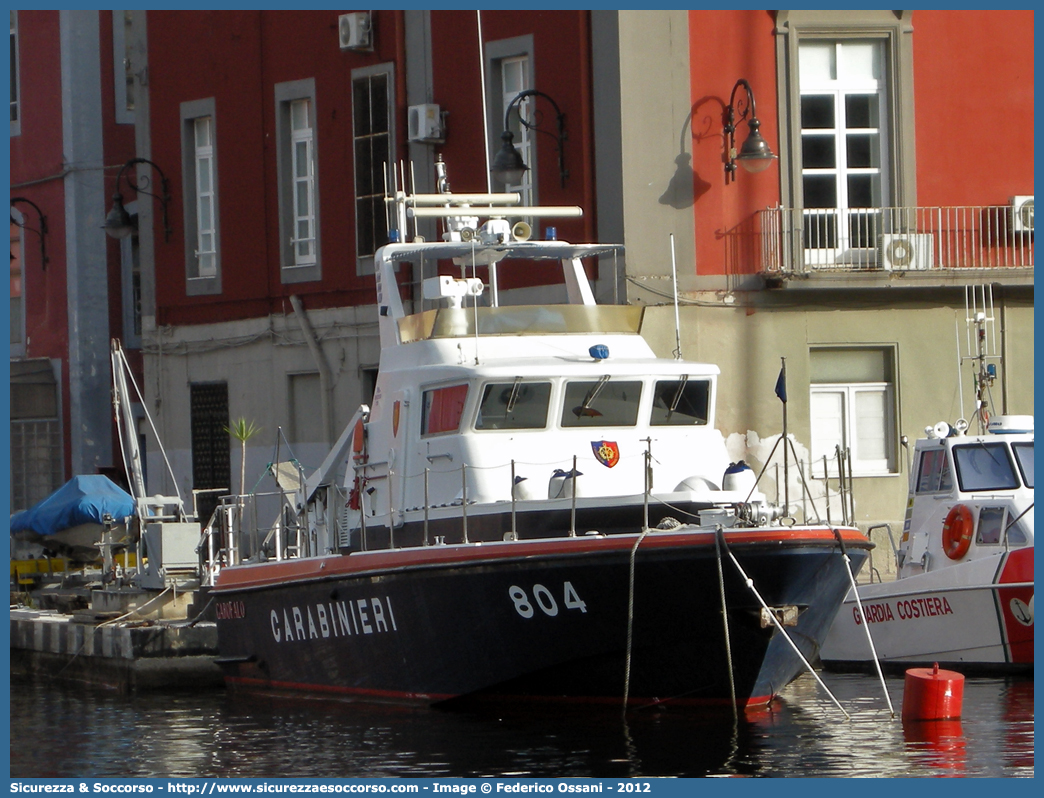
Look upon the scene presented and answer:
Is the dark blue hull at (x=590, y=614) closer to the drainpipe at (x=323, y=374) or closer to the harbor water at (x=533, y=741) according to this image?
the harbor water at (x=533, y=741)

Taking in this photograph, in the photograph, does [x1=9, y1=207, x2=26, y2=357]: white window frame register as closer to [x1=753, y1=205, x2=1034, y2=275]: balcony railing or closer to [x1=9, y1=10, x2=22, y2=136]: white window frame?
[x1=9, y1=10, x2=22, y2=136]: white window frame

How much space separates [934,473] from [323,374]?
344 inches

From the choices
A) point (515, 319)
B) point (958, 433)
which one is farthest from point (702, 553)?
point (958, 433)

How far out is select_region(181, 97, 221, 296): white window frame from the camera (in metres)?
24.2

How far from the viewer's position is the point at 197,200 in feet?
80.4

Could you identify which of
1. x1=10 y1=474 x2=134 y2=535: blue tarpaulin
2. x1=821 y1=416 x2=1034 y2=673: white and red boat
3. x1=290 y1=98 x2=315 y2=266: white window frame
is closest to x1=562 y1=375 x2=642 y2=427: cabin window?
x1=821 y1=416 x2=1034 y2=673: white and red boat

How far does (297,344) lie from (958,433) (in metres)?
9.51

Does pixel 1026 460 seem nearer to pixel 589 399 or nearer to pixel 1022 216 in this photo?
pixel 589 399

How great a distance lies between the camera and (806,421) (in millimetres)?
19328

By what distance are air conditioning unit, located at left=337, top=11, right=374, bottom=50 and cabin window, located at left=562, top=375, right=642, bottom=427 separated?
31.0ft

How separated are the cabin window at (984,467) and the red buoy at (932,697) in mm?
3810

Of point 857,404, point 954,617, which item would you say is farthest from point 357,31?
point 954,617

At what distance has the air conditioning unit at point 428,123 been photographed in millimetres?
20750
